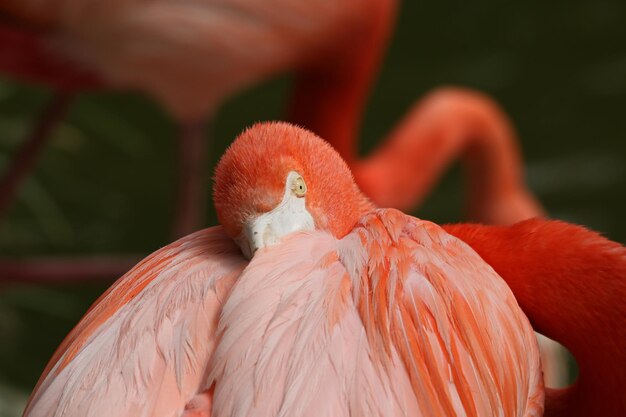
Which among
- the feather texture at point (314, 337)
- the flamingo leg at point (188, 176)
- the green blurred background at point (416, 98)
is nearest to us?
the feather texture at point (314, 337)

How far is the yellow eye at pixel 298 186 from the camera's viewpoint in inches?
36.4

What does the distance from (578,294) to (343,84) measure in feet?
5.58

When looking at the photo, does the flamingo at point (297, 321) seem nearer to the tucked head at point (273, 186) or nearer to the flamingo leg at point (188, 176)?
→ the tucked head at point (273, 186)

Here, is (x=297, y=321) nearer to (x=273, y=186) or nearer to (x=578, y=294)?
(x=273, y=186)

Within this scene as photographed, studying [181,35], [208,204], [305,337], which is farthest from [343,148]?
[305,337]

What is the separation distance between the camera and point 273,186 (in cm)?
90

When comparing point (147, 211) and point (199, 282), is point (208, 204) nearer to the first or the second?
point (147, 211)

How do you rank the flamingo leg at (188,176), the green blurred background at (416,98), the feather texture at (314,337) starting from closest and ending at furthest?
the feather texture at (314,337) < the flamingo leg at (188,176) < the green blurred background at (416,98)

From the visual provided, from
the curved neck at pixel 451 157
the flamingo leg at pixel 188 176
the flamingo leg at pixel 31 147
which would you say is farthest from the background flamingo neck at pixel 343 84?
the flamingo leg at pixel 31 147

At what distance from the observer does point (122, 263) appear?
274 cm

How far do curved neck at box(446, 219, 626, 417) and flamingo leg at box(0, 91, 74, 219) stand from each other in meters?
1.95

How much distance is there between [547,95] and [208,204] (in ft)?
4.69

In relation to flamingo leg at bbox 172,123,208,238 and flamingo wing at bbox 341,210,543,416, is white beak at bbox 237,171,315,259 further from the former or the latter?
flamingo leg at bbox 172,123,208,238

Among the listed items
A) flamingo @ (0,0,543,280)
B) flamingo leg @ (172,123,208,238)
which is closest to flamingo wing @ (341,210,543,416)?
flamingo @ (0,0,543,280)
